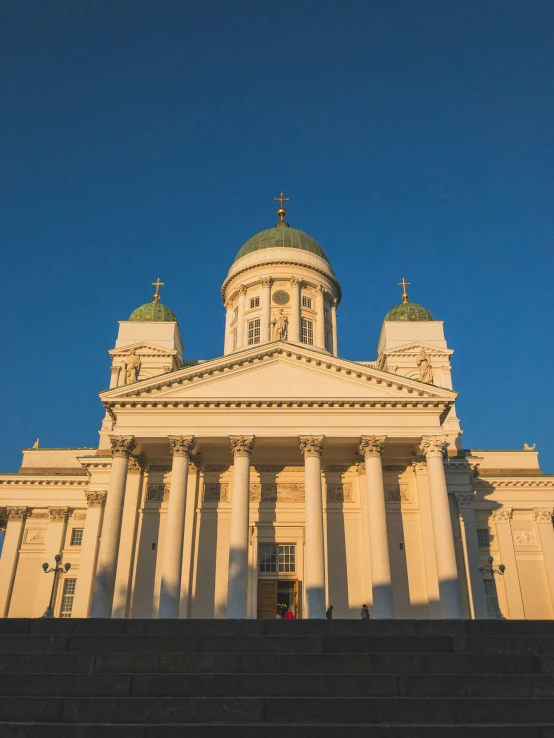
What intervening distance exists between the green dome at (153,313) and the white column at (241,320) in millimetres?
5101

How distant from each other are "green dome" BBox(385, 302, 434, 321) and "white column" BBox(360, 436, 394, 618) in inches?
761

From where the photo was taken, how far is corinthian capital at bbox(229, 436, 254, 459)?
2550 cm

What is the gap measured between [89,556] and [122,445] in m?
7.77

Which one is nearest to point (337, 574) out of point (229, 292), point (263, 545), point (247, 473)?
point (263, 545)

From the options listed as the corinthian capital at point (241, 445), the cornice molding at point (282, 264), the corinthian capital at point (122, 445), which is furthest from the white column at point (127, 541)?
the cornice molding at point (282, 264)

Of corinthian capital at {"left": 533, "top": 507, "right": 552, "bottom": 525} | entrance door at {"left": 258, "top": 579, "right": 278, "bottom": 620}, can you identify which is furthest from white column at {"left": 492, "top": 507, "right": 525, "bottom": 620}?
entrance door at {"left": 258, "top": 579, "right": 278, "bottom": 620}

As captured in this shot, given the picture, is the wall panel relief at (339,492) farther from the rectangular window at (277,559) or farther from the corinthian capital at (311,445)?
the corinthian capital at (311,445)

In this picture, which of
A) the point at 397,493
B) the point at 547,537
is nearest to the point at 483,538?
the point at 547,537

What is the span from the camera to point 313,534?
78.4ft

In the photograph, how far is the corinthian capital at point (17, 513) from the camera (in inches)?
1501

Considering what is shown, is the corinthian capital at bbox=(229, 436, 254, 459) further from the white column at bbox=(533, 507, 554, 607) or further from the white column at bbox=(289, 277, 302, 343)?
the white column at bbox=(533, 507, 554, 607)
